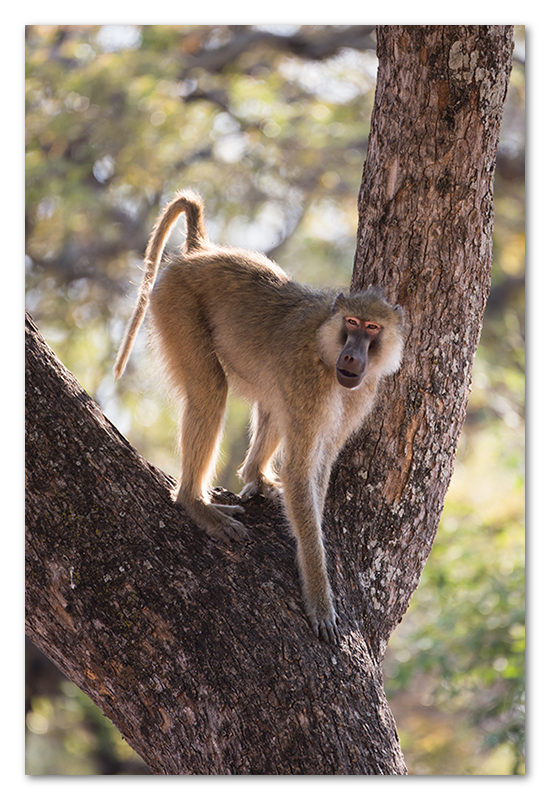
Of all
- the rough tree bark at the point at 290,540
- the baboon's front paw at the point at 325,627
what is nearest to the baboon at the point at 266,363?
the baboon's front paw at the point at 325,627

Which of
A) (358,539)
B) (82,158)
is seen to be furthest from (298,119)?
(358,539)

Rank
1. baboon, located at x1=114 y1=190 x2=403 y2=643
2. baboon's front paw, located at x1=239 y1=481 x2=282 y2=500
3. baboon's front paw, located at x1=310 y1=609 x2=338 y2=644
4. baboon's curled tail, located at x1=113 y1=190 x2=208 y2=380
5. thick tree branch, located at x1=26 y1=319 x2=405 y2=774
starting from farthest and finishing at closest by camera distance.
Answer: baboon's curled tail, located at x1=113 y1=190 x2=208 y2=380 → baboon's front paw, located at x1=239 y1=481 x2=282 y2=500 → baboon, located at x1=114 y1=190 x2=403 y2=643 → baboon's front paw, located at x1=310 y1=609 x2=338 y2=644 → thick tree branch, located at x1=26 y1=319 x2=405 y2=774

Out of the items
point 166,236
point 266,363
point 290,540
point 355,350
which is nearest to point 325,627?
point 290,540

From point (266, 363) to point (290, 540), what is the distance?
875 mm

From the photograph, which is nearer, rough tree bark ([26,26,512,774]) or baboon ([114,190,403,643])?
rough tree bark ([26,26,512,774])

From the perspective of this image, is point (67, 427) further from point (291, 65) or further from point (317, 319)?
point (291, 65)

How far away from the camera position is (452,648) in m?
7.09

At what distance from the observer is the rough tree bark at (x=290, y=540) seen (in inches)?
115

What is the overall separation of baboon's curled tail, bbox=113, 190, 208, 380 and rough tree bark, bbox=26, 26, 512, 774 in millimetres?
919

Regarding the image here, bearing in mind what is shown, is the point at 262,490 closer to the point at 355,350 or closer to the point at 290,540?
the point at 290,540

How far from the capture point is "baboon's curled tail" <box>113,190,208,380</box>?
4.26 m

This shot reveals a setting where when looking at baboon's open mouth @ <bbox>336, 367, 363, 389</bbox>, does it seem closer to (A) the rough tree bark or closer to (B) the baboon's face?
(B) the baboon's face

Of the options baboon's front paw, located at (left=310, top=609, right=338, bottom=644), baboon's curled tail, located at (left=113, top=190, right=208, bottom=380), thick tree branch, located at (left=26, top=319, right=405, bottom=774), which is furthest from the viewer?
baboon's curled tail, located at (left=113, top=190, right=208, bottom=380)

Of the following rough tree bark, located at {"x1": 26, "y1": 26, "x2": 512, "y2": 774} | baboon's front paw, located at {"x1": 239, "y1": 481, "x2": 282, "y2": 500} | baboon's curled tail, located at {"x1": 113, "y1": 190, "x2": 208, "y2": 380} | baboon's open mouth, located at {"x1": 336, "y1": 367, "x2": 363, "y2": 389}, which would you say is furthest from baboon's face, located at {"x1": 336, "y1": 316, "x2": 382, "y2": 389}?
baboon's curled tail, located at {"x1": 113, "y1": 190, "x2": 208, "y2": 380}
